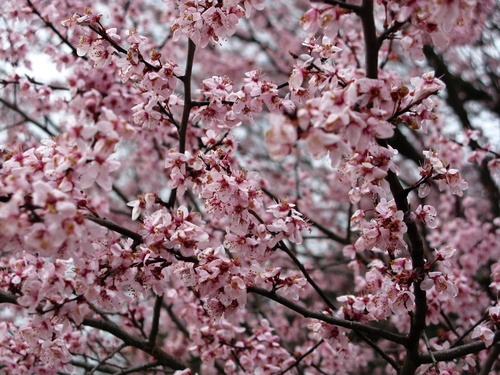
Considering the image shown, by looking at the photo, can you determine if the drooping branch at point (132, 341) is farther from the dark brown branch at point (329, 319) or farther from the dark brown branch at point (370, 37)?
the dark brown branch at point (370, 37)

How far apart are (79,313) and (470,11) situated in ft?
6.79

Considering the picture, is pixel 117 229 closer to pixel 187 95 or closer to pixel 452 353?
pixel 187 95

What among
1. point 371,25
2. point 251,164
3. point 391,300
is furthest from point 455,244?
point 371,25

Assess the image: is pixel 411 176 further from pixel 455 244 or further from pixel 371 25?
pixel 371 25

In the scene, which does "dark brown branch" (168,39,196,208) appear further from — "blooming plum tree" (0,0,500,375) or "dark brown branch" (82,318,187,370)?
"dark brown branch" (82,318,187,370)

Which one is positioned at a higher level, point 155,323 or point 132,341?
point 155,323

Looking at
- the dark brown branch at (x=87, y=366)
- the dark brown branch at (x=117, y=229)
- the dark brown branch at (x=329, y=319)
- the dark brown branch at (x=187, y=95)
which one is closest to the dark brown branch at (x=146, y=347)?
the dark brown branch at (x=87, y=366)

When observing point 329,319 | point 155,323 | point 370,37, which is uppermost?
point 370,37

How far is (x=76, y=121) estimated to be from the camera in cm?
185

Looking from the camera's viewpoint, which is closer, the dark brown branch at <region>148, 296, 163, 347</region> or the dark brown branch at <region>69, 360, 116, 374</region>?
the dark brown branch at <region>148, 296, 163, 347</region>

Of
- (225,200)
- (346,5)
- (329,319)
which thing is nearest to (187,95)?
(225,200)

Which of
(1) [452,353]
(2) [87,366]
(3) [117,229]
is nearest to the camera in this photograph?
(3) [117,229]

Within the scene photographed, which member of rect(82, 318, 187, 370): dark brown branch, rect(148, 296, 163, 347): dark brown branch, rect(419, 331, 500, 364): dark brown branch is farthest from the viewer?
rect(148, 296, 163, 347): dark brown branch

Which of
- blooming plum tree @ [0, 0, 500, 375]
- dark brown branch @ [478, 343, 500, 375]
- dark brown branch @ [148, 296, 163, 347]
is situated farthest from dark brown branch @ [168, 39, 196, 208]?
dark brown branch @ [478, 343, 500, 375]
